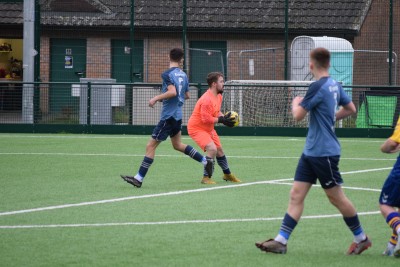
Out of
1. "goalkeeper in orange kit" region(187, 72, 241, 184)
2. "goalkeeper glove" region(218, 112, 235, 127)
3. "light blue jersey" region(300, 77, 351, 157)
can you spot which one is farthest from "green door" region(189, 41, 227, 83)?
"light blue jersey" region(300, 77, 351, 157)

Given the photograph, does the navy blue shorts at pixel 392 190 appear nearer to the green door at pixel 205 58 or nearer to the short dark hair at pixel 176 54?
the short dark hair at pixel 176 54

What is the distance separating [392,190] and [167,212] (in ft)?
11.0

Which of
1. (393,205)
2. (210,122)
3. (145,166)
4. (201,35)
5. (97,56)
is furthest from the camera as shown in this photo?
(97,56)

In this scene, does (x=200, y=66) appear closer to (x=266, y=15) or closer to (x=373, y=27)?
(x=266, y=15)

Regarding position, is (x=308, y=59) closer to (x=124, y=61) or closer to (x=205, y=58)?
(x=205, y=58)

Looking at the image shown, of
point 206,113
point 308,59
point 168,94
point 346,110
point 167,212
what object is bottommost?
point 167,212

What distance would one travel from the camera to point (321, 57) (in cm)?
811

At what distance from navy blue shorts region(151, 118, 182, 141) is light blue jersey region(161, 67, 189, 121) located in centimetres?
6

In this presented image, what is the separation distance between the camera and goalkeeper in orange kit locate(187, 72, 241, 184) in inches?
544

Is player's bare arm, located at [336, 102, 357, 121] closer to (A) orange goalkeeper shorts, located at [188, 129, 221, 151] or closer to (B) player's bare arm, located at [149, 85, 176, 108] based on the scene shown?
(B) player's bare arm, located at [149, 85, 176, 108]

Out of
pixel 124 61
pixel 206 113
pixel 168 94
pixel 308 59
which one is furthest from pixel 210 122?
pixel 124 61

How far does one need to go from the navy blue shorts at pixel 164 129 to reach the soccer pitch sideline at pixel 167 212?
0.71m

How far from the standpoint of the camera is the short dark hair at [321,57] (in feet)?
26.6

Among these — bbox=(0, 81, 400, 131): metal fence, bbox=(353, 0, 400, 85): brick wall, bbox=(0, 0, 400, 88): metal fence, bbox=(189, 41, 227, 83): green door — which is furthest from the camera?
bbox=(189, 41, 227, 83): green door
